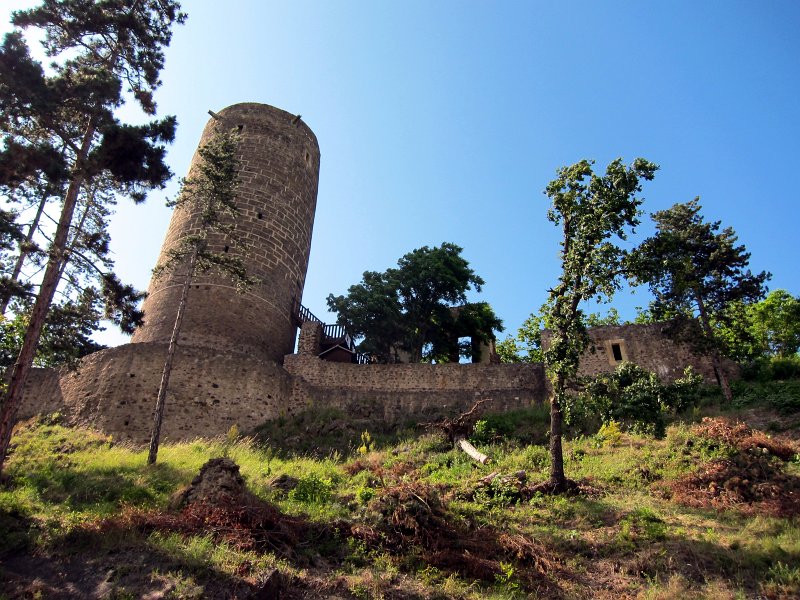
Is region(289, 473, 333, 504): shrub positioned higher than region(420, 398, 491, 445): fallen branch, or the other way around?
region(420, 398, 491, 445): fallen branch

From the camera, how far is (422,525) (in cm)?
897

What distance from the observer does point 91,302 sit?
39.4 feet

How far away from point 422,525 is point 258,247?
13.8 m

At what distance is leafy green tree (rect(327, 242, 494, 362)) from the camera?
2433 cm

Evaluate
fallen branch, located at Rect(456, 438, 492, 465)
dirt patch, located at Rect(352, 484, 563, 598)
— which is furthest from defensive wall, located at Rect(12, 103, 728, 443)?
dirt patch, located at Rect(352, 484, 563, 598)

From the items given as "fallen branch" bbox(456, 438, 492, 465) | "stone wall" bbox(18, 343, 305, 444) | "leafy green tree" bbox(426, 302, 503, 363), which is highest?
"leafy green tree" bbox(426, 302, 503, 363)

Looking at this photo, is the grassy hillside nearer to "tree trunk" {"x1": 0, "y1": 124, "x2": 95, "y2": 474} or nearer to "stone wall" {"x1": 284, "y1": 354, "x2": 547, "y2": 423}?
→ "tree trunk" {"x1": 0, "y1": 124, "x2": 95, "y2": 474}

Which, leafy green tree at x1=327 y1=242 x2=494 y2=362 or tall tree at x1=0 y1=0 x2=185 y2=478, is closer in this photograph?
tall tree at x1=0 y1=0 x2=185 y2=478

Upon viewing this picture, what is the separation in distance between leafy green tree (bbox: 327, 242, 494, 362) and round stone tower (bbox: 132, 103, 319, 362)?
129 inches

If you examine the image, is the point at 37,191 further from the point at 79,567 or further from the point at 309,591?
the point at 309,591

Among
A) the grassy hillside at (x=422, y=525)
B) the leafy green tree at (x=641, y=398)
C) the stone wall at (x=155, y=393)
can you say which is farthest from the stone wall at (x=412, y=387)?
the grassy hillside at (x=422, y=525)

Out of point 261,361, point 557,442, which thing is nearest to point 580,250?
point 557,442

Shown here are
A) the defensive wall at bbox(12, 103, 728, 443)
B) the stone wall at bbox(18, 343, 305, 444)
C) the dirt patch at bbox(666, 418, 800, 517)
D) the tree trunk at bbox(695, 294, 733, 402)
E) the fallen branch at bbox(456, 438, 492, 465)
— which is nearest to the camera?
the dirt patch at bbox(666, 418, 800, 517)

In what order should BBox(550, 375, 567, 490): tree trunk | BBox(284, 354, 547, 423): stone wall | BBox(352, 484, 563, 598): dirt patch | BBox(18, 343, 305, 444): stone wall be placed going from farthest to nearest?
BBox(284, 354, 547, 423): stone wall < BBox(18, 343, 305, 444): stone wall < BBox(550, 375, 567, 490): tree trunk < BBox(352, 484, 563, 598): dirt patch
